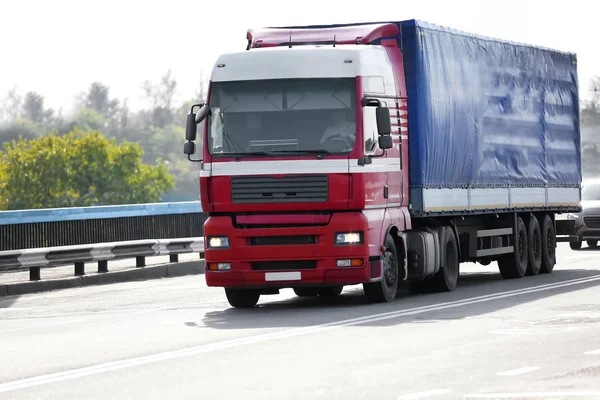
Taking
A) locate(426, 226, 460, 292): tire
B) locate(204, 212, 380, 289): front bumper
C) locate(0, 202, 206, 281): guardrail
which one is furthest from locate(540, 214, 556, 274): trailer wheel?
locate(204, 212, 380, 289): front bumper

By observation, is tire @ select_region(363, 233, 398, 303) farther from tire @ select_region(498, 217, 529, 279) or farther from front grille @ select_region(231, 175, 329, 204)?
tire @ select_region(498, 217, 529, 279)

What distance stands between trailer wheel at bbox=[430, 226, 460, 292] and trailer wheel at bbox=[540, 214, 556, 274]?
4.40 metres

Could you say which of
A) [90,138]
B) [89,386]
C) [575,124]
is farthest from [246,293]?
[90,138]

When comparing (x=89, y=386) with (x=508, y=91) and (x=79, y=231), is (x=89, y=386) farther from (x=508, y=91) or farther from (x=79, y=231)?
(x=79, y=231)

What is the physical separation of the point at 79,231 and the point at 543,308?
50.0 feet

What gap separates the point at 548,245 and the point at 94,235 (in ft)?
32.2

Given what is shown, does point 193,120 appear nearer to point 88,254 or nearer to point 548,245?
point 88,254

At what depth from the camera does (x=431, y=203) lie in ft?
68.5

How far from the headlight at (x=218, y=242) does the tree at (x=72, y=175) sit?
370 ft

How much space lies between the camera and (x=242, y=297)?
19.7 meters

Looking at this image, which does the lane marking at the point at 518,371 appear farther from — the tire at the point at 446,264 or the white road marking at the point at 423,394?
the tire at the point at 446,264

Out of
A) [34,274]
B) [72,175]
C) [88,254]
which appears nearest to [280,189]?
[34,274]

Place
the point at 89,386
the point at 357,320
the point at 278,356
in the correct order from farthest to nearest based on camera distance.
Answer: the point at 357,320 → the point at 278,356 → the point at 89,386

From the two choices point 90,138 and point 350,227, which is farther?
point 90,138
